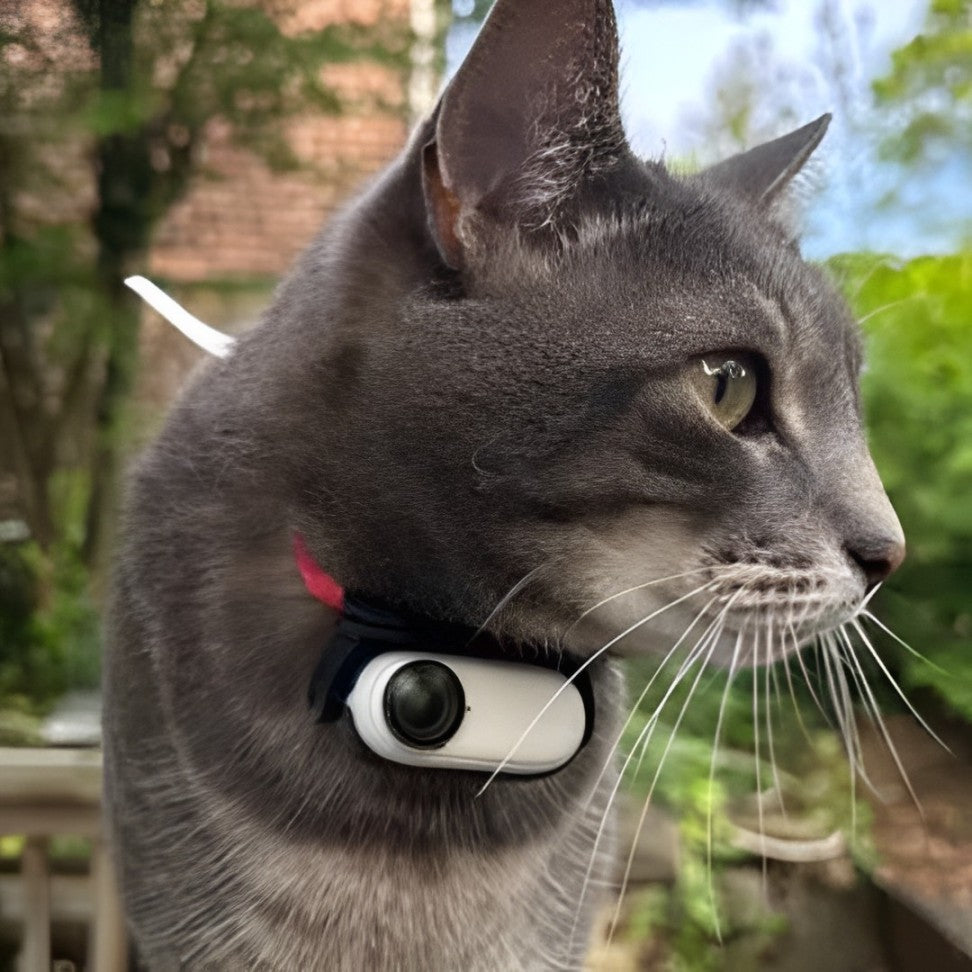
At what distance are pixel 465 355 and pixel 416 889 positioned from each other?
0.34 m

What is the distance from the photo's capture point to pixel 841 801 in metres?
0.74

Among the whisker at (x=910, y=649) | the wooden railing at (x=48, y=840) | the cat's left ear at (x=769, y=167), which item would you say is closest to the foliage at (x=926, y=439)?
the whisker at (x=910, y=649)

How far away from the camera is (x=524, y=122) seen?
45 centimetres

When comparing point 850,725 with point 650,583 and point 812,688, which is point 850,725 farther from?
point 650,583

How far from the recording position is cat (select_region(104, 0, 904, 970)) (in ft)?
1.55

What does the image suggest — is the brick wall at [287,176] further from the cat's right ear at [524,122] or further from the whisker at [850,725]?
the whisker at [850,725]

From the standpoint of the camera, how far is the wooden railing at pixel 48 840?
67 cm

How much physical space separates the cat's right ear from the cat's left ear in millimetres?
126

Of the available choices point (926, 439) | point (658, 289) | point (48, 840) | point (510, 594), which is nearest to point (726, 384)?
point (658, 289)

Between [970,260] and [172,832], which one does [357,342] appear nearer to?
[172,832]

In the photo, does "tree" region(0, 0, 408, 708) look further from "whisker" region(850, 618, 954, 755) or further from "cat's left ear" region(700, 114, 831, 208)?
"whisker" region(850, 618, 954, 755)

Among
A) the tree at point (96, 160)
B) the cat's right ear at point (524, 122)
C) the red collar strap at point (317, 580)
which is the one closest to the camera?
the cat's right ear at point (524, 122)

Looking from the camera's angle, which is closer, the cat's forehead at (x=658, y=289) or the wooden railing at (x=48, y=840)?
the cat's forehead at (x=658, y=289)

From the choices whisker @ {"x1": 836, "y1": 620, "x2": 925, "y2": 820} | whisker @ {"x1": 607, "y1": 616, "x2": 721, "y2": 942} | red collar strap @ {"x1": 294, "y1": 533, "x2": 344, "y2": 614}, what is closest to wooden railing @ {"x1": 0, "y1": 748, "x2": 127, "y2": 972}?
red collar strap @ {"x1": 294, "y1": 533, "x2": 344, "y2": 614}
